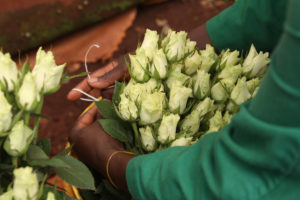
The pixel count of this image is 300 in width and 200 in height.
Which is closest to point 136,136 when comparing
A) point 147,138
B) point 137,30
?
point 147,138

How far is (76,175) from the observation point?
49 centimetres

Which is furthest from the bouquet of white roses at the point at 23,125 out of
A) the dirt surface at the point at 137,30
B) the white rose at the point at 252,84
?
the dirt surface at the point at 137,30

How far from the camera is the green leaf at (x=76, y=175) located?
484mm

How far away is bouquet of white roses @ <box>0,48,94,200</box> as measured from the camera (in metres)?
0.36

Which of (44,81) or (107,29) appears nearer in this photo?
(44,81)

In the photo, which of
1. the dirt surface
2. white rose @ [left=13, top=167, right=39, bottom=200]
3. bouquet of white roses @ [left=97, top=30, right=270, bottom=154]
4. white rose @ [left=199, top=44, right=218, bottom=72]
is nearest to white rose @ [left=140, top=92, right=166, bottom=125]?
bouquet of white roses @ [left=97, top=30, right=270, bottom=154]

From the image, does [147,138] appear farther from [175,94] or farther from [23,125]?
[23,125]

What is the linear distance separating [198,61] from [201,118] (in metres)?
0.10

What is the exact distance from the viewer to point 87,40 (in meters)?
1.42

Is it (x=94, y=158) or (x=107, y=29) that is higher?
(x=94, y=158)

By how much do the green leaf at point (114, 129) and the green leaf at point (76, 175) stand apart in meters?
0.11

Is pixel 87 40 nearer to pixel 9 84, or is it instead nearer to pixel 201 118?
pixel 201 118

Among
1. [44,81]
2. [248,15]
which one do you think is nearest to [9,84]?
[44,81]

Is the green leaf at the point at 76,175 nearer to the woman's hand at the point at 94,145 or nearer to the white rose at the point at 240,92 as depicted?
the woman's hand at the point at 94,145
